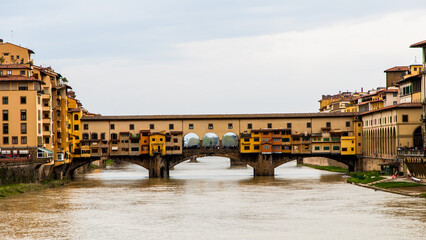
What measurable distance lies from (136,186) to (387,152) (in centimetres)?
2961

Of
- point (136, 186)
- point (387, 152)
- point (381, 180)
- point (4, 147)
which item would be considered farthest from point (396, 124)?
point (4, 147)

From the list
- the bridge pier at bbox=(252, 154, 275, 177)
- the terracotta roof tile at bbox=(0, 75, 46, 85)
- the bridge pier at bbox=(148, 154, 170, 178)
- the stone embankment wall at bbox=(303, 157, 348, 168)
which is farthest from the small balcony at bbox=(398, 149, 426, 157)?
the stone embankment wall at bbox=(303, 157, 348, 168)

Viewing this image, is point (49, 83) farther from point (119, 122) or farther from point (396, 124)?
point (396, 124)

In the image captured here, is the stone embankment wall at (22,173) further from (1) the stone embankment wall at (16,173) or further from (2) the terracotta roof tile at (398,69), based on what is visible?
(2) the terracotta roof tile at (398,69)

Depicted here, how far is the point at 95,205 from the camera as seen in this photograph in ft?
186

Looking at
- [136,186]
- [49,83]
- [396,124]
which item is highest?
[49,83]

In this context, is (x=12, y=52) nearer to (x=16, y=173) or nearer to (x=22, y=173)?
(x=22, y=173)

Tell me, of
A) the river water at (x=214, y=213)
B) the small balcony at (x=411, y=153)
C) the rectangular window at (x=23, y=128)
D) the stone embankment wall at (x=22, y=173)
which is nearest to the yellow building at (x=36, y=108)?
the rectangular window at (x=23, y=128)

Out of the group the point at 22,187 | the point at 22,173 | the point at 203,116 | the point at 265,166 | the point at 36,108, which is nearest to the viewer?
the point at 22,187

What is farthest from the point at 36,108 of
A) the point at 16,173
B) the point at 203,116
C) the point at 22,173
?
the point at 203,116

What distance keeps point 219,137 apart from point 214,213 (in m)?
45.8

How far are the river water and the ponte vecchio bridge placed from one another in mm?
21030

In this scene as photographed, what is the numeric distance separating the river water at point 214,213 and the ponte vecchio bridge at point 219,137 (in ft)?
69.0

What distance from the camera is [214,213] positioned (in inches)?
1982
